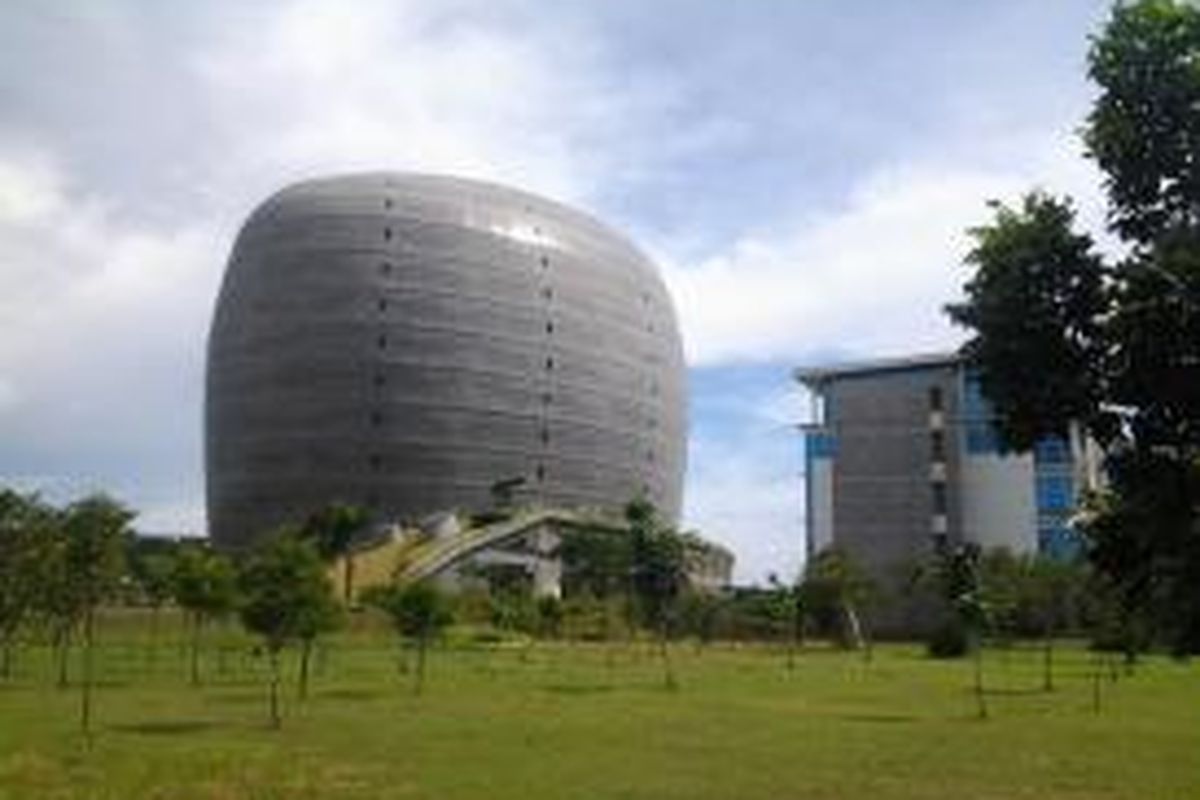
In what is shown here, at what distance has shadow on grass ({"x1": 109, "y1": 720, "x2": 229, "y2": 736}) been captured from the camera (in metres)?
45.2

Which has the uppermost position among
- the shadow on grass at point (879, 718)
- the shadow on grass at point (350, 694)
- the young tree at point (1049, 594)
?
the young tree at point (1049, 594)

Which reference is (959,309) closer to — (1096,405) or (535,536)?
(1096,405)

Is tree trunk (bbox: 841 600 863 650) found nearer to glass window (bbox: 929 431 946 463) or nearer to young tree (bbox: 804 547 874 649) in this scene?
young tree (bbox: 804 547 874 649)

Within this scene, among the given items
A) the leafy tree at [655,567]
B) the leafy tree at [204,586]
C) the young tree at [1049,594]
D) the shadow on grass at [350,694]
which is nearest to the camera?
the shadow on grass at [350,694]

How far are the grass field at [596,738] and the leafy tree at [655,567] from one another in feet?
168


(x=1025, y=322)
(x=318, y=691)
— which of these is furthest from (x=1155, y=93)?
(x=318, y=691)

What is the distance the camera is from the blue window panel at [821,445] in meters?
176

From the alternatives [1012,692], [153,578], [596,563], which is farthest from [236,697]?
[596,563]

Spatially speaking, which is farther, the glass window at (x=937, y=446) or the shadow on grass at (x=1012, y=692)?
the glass window at (x=937, y=446)

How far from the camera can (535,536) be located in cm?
19538

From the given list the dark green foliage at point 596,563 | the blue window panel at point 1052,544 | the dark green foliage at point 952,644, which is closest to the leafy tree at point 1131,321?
the dark green foliage at point 952,644

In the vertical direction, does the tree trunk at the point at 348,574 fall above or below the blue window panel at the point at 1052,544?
below

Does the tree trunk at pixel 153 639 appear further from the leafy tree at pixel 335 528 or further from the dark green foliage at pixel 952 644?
the dark green foliage at pixel 952 644

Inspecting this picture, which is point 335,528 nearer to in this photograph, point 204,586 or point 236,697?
point 204,586
